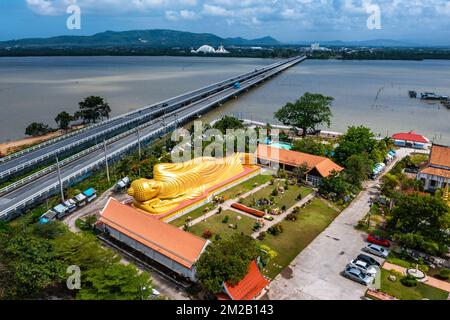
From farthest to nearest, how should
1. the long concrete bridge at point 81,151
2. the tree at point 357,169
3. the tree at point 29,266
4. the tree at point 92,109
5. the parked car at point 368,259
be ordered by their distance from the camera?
the tree at point 92,109 → the tree at point 357,169 → the long concrete bridge at point 81,151 → the parked car at point 368,259 → the tree at point 29,266

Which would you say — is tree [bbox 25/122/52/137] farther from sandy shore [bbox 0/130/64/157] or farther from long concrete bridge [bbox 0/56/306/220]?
long concrete bridge [bbox 0/56/306/220]

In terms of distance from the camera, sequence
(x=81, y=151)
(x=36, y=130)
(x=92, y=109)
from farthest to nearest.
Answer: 1. (x=92, y=109)
2. (x=36, y=130)
3. (x=81, y=151)

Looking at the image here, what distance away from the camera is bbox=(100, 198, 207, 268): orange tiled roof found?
20.0 meters

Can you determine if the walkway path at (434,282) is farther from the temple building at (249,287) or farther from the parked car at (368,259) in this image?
the temple building at (249,287)

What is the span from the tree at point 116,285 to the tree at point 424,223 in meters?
16.0

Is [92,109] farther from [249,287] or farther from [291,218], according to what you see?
[249,287]

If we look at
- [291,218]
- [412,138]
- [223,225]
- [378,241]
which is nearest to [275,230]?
[291,218]

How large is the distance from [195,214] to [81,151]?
2249 centimetres

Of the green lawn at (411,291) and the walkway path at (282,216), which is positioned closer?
the green lawn at (411,291)

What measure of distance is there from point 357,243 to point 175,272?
1214cm

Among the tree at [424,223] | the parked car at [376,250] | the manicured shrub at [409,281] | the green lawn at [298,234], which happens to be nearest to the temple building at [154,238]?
the green lawn at [298,234]

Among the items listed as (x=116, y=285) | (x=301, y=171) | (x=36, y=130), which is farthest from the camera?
(x=36, y=130)

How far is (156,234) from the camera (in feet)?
72.0

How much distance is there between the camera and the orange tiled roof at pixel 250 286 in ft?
Answer: 58.6
